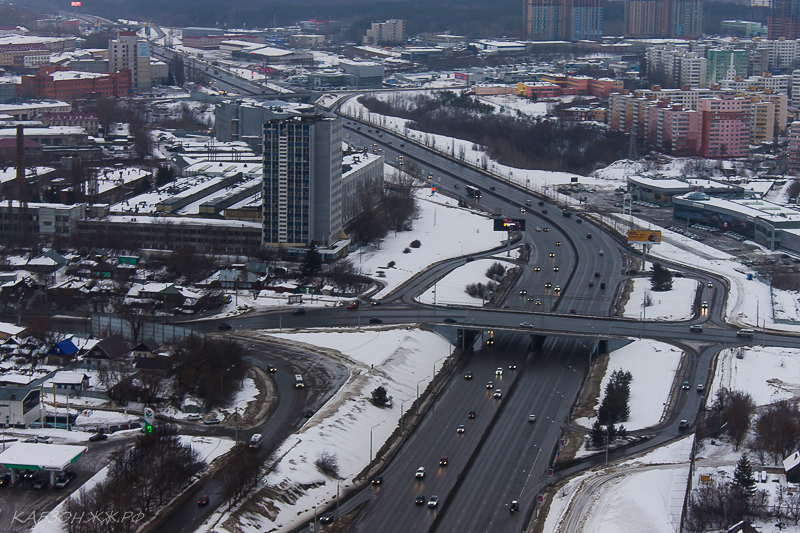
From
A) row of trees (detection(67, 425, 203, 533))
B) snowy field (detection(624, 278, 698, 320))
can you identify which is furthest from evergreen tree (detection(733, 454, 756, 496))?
snowy field (detection(624, 278, 698, 320))

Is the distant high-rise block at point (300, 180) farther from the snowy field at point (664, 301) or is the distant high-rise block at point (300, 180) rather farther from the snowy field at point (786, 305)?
the snowy field at point (786, 305)

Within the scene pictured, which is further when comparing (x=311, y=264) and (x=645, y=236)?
(x=645, y=236)

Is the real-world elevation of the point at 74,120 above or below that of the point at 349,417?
above

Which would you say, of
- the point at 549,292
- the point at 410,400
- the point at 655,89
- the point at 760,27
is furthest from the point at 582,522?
the point at 760,27

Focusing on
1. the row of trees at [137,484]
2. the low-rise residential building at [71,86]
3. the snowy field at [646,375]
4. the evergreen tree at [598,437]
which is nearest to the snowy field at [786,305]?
the snowy field at [646,375]

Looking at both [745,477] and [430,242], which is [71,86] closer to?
[430,242]

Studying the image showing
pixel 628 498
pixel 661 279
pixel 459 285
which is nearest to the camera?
pixel 628 498

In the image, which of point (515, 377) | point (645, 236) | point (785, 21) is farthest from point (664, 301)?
point (785, 21)
